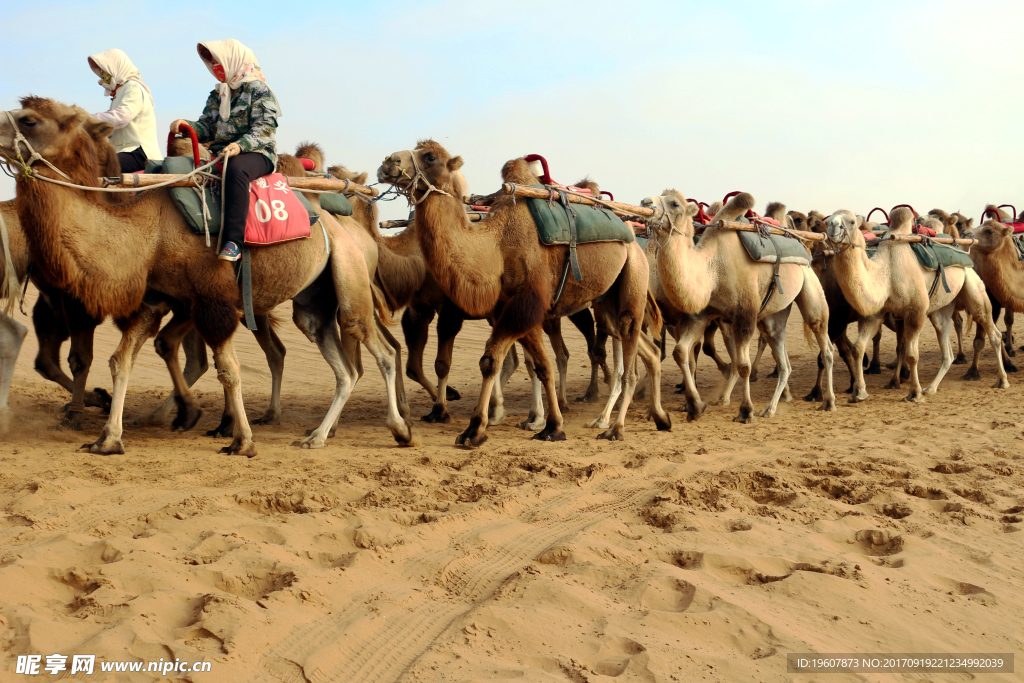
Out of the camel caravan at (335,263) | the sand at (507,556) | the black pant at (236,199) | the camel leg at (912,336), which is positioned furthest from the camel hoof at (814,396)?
the black pant at (236,199)

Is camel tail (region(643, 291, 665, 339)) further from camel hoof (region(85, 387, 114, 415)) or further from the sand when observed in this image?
camel hoof (region(85, 387, 114, 415))

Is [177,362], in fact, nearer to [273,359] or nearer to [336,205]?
[273,359]

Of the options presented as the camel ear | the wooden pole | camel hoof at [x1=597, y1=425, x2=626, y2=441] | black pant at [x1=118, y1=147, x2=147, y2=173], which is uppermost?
the camel ear

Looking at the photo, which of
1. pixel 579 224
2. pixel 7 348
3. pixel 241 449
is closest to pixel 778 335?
pixel 579 224

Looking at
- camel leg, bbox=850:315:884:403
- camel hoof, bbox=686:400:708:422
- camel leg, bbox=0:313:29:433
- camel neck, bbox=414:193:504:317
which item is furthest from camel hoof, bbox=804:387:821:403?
camel leg, bbox=0:313:29:433

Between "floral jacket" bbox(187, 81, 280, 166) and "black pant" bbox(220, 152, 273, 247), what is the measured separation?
19cm

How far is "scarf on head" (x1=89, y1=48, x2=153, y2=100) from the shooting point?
6.58m

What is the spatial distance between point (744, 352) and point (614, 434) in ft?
8.33

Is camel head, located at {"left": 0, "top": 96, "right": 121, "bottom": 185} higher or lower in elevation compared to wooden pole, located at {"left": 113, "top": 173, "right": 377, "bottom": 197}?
higher

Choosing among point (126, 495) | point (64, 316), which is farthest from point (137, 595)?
point (64, 316)

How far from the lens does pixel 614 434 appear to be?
294 inches

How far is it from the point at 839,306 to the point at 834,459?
5489 millimetres

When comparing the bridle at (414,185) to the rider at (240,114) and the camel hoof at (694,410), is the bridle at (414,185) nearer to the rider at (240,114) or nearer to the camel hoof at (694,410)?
the rider at (240,114)

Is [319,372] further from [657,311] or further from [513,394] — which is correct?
[657,311]
